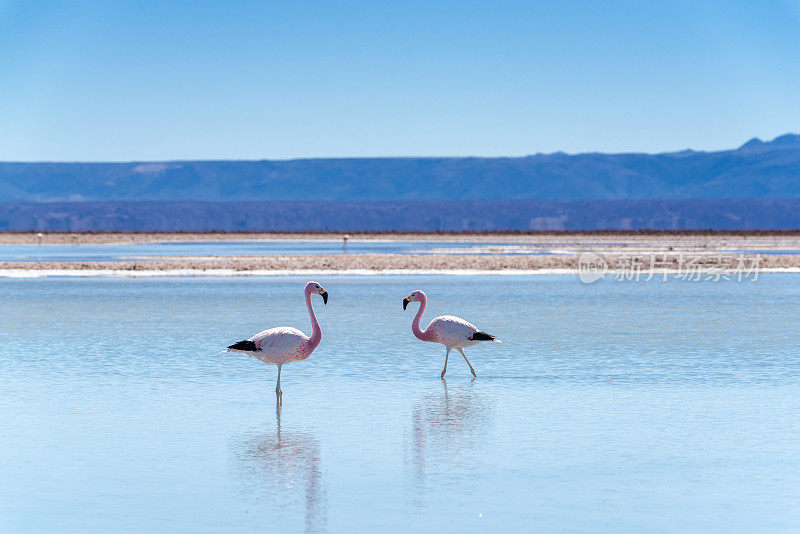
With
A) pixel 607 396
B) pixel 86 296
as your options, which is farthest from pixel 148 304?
pixel 607 396

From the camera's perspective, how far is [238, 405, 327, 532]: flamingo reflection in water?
7344 millimetres

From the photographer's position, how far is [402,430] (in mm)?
9852

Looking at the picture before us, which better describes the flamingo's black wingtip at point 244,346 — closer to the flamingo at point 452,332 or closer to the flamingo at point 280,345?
the flamingo at point 280,345

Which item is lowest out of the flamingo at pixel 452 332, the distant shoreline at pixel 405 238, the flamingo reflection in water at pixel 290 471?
the distant shoreline at pixel 405 238

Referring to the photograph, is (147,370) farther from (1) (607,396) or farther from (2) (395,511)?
(2) (395,511)

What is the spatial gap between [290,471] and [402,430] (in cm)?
175

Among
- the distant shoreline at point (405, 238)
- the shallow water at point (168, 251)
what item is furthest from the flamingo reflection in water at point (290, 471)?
the distant shoreline at point (405, 238)

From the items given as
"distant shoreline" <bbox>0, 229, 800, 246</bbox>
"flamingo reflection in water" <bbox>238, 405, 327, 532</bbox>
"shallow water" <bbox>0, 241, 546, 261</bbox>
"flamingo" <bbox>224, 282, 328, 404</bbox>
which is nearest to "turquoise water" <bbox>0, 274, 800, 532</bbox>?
"flamingo reflection in water" <bbox>238, 405, 327, 532</bbox>

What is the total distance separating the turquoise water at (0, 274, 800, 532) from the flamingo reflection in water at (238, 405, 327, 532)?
0.03 metres

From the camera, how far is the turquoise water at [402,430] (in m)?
7.24

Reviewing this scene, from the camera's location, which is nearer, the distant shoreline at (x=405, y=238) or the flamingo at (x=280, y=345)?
the flamingo at (x=280, y=345)

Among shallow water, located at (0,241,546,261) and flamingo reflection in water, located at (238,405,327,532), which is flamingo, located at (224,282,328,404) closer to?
flamingo reflection in water, located at (238,405,327,532)

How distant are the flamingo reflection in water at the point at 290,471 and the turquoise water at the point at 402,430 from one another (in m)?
0.03

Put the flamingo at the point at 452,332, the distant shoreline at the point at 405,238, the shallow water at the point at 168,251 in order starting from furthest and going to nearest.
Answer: the distant shoreline at the point at 405,238
the shallow water at the point at 168,251
the flamingo at the point at 452,332
